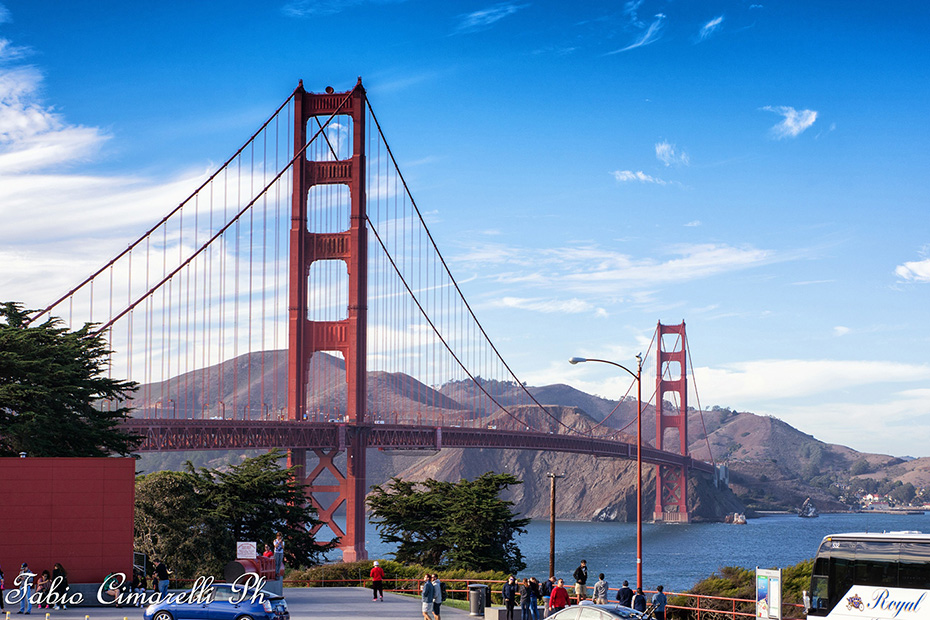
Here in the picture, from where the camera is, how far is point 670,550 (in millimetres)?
126938

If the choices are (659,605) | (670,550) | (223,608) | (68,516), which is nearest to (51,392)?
(68,516)

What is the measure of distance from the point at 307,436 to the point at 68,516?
39.9 metres

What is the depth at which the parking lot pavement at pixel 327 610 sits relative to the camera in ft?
96.7

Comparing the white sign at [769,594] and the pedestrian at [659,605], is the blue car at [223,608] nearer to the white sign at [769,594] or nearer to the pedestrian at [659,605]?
the pedestrian at [659,605]

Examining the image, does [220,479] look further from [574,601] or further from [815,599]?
[815,599]

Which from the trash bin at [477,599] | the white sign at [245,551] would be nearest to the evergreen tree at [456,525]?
the white sign at [245,551]

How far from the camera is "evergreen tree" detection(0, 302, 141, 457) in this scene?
4444cm

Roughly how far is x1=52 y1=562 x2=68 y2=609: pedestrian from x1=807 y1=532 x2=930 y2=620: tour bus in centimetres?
2151

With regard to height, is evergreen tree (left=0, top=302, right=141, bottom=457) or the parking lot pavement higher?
evergreen tree (left=0, top=302, right=141, bottom=457)

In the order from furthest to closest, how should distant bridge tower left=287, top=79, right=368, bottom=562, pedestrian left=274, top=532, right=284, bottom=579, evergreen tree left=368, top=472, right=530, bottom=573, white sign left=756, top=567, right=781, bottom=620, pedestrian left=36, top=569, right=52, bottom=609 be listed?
distant bridge tower left=287, top=79, right=368, bottom=562 → evergreen tree left=368, top=472, right=530, bottom=573 → pedestrian left=274, top=532, right=284, bottom=579 → pedestrian left=36, top=569, right=52, bottom=609 → white sign left=756, top=567, right=781, bottom=620

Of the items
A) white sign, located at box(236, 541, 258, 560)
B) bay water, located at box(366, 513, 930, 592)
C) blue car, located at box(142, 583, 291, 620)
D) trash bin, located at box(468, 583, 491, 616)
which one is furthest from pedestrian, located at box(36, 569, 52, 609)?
bay water, located at box(366, 513, 930, 592)

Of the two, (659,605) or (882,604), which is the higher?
(882,604)

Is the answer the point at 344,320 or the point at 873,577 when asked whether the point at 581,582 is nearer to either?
the point at 873,577

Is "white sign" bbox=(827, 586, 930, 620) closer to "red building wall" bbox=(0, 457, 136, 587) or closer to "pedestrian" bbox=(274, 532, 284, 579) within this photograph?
"pedestrian" bbox=(274, 532, 284, 579)
